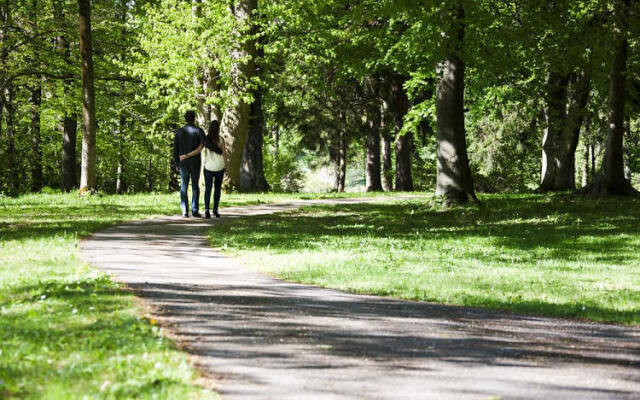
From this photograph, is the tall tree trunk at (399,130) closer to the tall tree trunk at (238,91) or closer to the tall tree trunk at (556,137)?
the tall tree trunk at (556,137)

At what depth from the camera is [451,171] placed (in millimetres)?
20250

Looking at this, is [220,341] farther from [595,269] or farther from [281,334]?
[595,269]

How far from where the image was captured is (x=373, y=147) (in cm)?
3622

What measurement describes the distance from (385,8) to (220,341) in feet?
49.4

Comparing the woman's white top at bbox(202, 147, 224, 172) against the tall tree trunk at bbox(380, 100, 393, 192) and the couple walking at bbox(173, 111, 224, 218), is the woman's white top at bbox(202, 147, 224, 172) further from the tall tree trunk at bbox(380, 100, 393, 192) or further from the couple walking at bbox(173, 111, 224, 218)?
the tall tree trunk at bbox(380, 100, 393, 192)

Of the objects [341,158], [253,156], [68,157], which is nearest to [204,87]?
[253,156]

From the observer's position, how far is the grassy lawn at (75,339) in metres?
4.59

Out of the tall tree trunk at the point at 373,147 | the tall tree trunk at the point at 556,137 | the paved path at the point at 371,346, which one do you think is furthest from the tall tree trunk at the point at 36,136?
the paved path at the point at 371,346

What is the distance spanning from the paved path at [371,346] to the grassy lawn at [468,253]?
3.32ft

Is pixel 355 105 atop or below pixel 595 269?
atop

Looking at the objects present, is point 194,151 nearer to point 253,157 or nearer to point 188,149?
point 188,149

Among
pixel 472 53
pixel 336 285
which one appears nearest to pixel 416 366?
pixel 336 285

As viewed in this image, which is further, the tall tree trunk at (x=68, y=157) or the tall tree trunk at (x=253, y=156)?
the tall tree trunk at (x=68, y=157)

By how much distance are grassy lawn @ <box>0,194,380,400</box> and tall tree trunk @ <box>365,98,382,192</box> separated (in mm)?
26448
